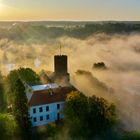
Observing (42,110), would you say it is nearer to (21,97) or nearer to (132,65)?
(21,97)

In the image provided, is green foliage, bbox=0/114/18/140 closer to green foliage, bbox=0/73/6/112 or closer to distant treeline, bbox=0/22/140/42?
green foliage, bbox=0/73/6/112

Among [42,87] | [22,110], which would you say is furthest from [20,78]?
[22,110]

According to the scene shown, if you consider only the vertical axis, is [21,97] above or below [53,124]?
above

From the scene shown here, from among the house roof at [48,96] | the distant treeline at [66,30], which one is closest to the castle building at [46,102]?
the house roof at [48,96]

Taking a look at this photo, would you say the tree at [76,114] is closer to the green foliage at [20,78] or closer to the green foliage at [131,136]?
the green foliage at [131,136]

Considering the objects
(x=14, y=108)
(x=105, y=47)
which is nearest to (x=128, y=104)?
(x=14, y=108)

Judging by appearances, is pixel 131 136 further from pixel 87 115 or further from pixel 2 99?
pixel 2 99

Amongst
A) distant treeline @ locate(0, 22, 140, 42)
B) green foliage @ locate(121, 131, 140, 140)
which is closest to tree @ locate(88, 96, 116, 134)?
green foliage @ locate(121, 131, 140, 140)
